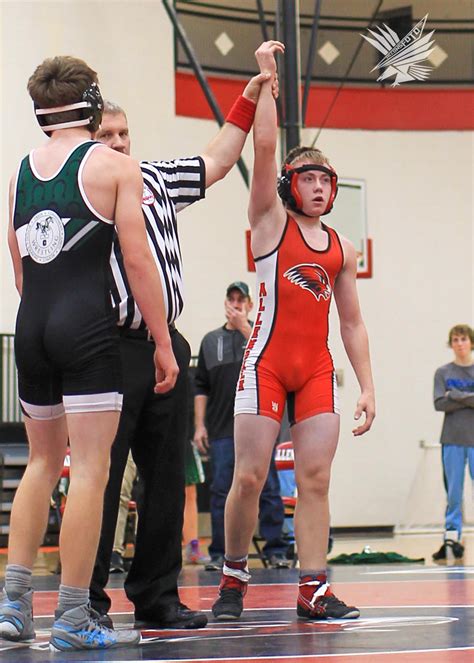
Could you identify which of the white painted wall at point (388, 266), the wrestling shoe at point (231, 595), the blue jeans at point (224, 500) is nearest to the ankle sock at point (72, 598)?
the wrestling shoe at point (231, 595)

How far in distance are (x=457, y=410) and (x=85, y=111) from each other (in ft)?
21.9

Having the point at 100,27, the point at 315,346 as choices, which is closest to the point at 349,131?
the point at 100,27

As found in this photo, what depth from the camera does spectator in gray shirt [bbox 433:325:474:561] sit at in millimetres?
10094

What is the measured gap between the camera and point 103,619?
408 centimetres

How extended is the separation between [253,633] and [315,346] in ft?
3.95

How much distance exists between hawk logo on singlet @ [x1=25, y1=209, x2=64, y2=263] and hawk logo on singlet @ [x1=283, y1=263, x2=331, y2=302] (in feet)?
4.25

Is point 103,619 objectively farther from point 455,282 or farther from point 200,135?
point 455,282

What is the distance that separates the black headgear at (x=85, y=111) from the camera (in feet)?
12.9

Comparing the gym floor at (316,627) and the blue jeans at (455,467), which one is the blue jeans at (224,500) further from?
the blue jeans at (455,467)

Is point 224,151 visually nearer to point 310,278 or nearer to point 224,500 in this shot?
point 310,278

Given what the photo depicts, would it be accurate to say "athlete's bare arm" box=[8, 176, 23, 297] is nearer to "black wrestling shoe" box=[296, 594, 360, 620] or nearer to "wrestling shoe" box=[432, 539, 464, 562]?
"black wrestling shoe" box=[296, 594, 360, 620]

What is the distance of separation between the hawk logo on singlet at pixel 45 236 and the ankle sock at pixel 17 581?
96 centimetres

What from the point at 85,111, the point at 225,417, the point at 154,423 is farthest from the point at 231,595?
the point at 225,417

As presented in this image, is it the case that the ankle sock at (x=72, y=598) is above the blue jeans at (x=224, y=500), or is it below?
above
